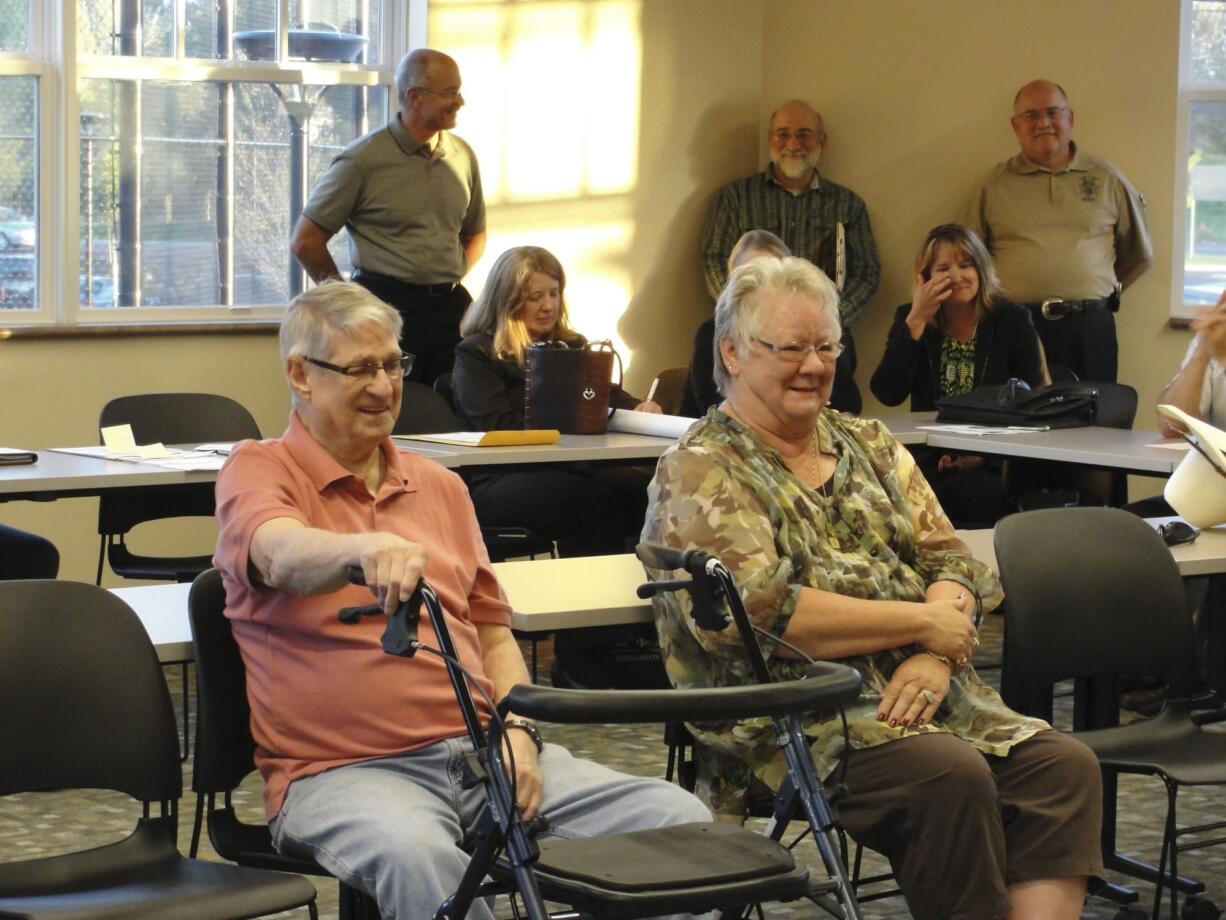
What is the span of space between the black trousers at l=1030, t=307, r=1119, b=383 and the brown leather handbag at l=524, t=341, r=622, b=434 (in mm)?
2654

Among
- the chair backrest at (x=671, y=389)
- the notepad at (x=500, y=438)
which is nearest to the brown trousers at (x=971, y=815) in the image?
the notepad at (x=500, y=438)

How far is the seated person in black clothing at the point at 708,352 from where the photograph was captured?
5805 mm

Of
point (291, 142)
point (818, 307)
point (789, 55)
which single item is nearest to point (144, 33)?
point (291, 142)

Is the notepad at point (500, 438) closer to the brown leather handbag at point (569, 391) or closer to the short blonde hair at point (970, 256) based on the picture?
the brown leather handbag at point (569, 391)

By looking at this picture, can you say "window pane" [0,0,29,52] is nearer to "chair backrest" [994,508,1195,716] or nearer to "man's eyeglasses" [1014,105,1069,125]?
"man's eyeglasses" [1014,105,1069,125]

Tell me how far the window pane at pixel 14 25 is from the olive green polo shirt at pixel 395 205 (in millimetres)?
1121

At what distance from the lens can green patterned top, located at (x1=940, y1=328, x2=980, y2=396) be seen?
20.3ft

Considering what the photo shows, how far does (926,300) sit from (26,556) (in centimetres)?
297

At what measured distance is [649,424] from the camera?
5.36 m

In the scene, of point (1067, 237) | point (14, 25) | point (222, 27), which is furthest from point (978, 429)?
point (14, 25)

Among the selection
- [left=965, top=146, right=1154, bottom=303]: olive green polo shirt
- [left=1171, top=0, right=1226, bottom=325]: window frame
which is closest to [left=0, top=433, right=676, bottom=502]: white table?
[left=965, top=146, right=1154, bottom=303]: olive green polo shirt

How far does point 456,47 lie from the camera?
7297mm

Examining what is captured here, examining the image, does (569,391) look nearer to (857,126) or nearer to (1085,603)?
(1085,603)

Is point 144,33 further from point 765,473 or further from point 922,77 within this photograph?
point 765,473
